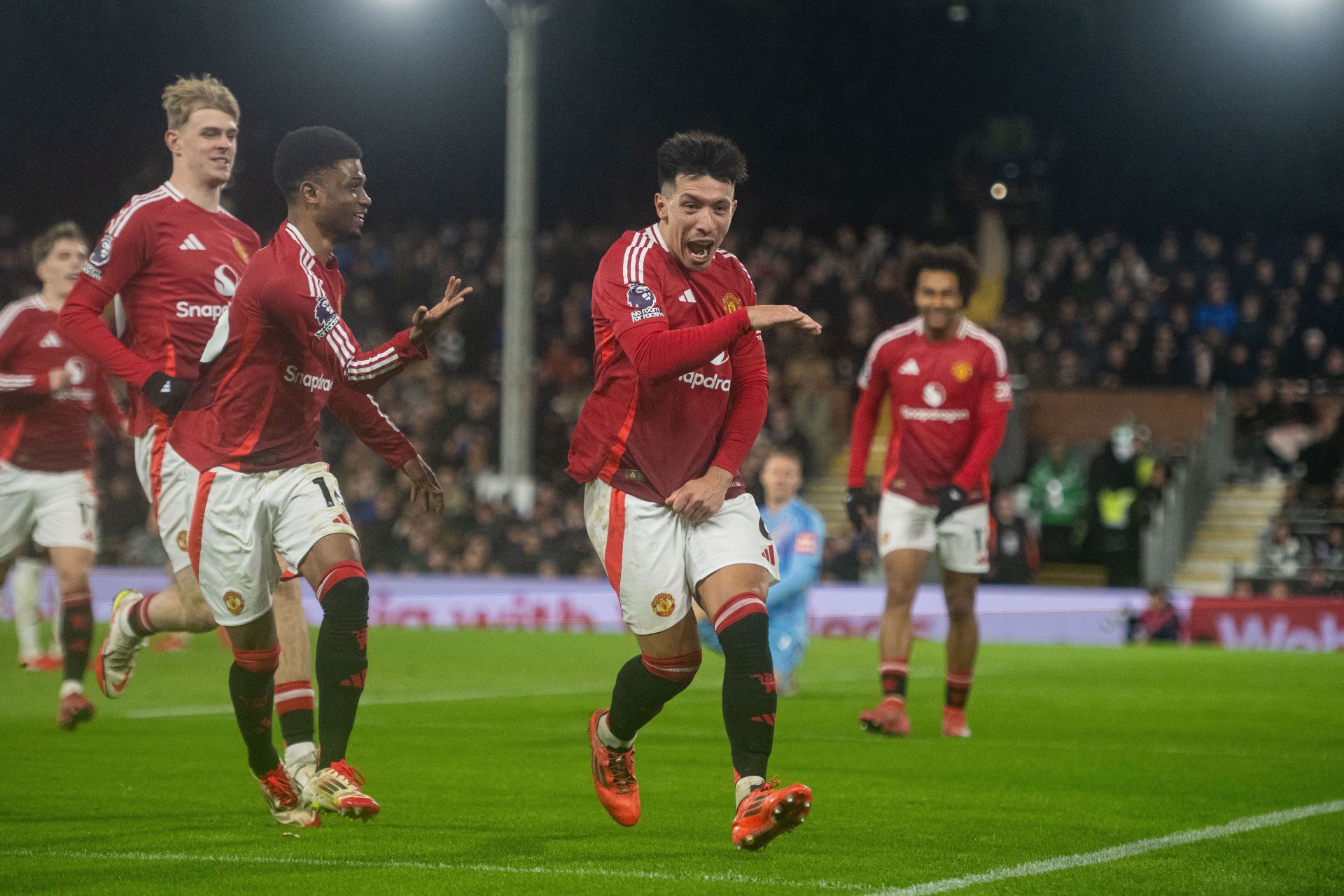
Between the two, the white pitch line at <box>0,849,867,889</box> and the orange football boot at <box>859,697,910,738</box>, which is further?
the orange football boot at <box>859,697,910,738</box>

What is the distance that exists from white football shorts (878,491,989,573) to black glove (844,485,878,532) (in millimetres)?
107

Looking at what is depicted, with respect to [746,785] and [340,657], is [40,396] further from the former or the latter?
[746,785]

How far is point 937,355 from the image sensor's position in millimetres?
9570

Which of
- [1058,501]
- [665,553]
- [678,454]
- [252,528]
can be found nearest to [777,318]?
[678,454]

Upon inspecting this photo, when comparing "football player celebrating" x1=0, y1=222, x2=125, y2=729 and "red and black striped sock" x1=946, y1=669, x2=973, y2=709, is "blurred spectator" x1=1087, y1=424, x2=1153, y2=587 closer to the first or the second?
"red and black striped sock" x1=946, y1=669, x2=973, y2=709

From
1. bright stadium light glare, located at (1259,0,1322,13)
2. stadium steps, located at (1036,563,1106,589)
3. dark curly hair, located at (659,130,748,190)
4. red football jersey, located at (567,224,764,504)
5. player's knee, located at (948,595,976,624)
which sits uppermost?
bright stadium light glare, located at (1259,0,1322,13)

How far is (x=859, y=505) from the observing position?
9383 mm

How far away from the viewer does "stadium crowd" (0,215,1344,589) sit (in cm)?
2133

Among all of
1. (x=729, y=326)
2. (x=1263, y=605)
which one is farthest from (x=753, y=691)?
(x=1263, y=605)

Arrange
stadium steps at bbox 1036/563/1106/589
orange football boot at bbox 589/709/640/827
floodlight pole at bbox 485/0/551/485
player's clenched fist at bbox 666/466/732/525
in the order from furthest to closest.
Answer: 1. floodlight pole at bbox 485/0/551/485
2. stadium steps at bbox 1036/563/1106/589
3. orange football boot at bbox 589/709/640/827
4. player's clenched fist at bbox 666/466/732/525

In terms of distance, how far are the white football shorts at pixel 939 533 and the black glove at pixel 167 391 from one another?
434 cm

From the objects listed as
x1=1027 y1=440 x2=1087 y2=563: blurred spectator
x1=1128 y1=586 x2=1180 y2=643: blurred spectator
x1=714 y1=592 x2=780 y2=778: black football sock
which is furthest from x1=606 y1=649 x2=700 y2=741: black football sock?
x1=1027 y1=440 x2=1087 y2=563: blurred spectator

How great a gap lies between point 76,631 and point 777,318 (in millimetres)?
5730

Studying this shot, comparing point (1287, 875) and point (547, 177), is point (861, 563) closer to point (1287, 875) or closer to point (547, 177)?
point (547, 177)
